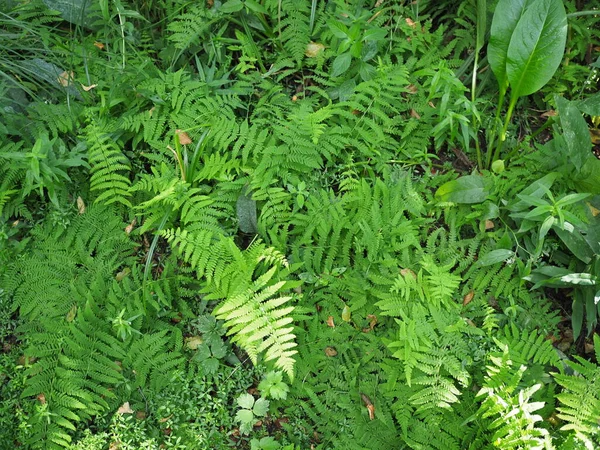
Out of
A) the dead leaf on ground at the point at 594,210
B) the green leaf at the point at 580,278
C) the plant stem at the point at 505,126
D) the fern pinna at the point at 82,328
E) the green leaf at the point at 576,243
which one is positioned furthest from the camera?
the plant stem at the point at 505,126

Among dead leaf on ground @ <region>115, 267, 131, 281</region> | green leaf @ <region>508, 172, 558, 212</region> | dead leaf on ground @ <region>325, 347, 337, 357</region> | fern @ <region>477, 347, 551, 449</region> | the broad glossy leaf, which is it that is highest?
green leaf @ <region>508, 172, 558, 212</region>

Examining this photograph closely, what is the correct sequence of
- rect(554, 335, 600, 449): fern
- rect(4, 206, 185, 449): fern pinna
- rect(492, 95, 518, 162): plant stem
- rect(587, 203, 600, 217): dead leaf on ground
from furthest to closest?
1. rect(492, 95, 518, 162): plant stem
2. rect(587, 203, 600, 217): dead leaf on ground
3. rect(4, 206, 185, 449): fern pinna
4. rect(554, 335, 600, 449): fern

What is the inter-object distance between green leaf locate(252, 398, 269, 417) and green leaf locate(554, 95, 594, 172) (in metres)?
2.27

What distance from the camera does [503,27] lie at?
3193 millimetres

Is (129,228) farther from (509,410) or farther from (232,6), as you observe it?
(509,410)

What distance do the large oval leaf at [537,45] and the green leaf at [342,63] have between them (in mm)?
965

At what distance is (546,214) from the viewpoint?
2.94 meters

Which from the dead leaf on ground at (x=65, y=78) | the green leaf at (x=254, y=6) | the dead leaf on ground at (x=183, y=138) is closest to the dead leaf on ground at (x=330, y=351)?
the dead leaf on ground at (x=183, y=138)

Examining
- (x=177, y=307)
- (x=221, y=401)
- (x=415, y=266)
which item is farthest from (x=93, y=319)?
(x=415, y=266)

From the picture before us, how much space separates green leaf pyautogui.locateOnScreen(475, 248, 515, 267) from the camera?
3020mm

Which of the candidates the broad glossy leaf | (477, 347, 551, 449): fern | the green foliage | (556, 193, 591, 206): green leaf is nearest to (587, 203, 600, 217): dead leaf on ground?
the green foliage

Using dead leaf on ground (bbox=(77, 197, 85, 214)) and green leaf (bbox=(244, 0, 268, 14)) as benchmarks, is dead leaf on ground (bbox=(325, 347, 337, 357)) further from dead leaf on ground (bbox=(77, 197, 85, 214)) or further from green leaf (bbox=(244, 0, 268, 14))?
green leaf (bbox=(244, 0, 268, 14))

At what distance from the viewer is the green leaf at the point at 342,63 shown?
3.33 metres

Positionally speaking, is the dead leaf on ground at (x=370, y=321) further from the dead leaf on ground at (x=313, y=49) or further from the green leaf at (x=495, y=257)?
the dead leaf on ground at (x=313, y=49)
